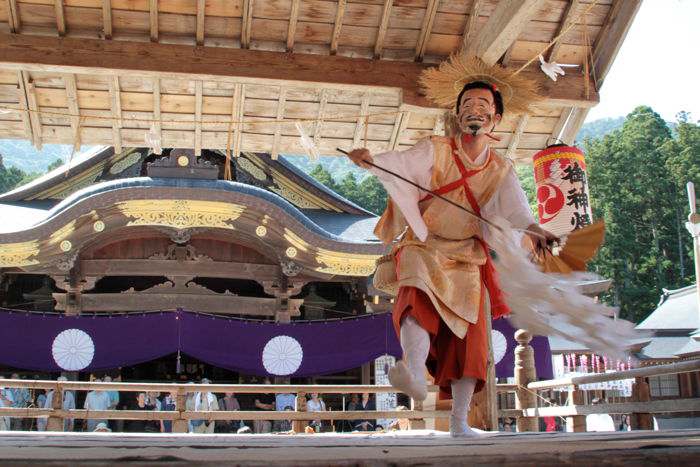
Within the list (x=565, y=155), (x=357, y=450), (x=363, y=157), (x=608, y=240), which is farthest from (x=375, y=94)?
(x=608, y=240)

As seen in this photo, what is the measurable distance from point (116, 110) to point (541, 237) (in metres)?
4.18

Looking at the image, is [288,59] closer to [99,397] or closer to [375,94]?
[375,94]

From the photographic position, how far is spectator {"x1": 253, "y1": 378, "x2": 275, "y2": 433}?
12.0m

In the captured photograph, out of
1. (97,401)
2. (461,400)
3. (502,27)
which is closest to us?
(461,400)

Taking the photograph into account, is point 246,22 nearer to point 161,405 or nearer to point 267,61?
point 267,61

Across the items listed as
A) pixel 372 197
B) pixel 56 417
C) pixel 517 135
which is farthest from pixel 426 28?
pixel 372 197

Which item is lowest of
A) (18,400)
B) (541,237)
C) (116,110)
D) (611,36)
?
(18,400)

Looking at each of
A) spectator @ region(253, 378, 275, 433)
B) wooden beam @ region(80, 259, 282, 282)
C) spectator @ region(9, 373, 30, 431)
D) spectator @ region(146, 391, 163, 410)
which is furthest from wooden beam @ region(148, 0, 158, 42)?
spectator @ region(9, 373, 30, 431)

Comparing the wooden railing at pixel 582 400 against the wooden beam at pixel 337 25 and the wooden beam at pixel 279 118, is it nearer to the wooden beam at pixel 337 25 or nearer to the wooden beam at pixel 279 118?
the wooden beam at pixel 279 118

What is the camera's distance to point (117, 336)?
36.4ft

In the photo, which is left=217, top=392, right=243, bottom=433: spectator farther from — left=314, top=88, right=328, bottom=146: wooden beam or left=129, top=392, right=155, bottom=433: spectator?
left=314, top=88, right=328, bottom=146: wooden beam

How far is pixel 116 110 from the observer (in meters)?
6.61

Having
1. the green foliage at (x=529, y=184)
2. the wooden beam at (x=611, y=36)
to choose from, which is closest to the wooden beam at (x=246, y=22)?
the wooden beam at (x=611, y=36)

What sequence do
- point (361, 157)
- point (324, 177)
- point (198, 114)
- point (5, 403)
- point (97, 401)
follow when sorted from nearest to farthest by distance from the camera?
point (361, 157) → point (198, 114) → point (5, 403) → point (97, 401) → point (324, 177)
